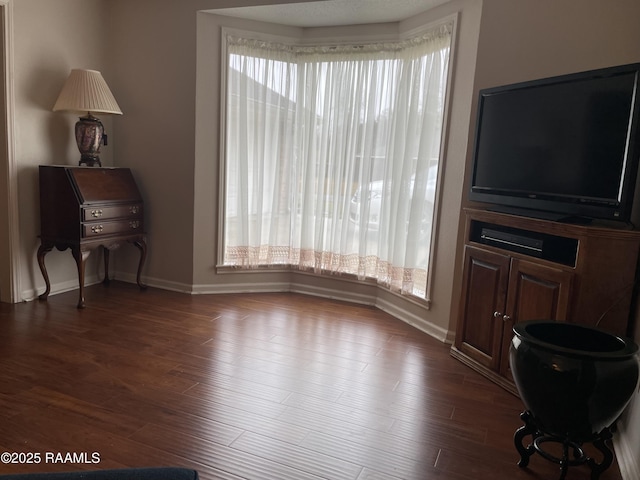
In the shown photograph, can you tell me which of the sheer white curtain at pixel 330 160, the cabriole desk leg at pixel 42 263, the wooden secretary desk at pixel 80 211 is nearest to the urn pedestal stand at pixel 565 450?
the sheer white curtain at pixel 330 160

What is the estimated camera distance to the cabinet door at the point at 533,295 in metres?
2.37

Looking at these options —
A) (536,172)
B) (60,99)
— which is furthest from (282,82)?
(536,172)

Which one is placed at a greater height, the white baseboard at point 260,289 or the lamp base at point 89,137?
the lamp base at point 89,137

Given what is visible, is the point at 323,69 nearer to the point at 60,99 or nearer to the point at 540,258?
the point at 60,99

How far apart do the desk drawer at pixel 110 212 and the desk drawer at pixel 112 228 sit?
4 centimetres

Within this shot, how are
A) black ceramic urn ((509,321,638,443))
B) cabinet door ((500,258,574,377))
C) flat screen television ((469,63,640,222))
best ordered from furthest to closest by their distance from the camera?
cabinet door ((500,258,574,377)) → flat screen television ((469,63,640,222)) → black ceramic urn ((509,321,638,443))

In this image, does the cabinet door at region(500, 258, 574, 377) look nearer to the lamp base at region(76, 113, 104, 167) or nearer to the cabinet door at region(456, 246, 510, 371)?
the cabinet door at region(456, 246, 510, 371)

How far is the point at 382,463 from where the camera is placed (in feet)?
6.67

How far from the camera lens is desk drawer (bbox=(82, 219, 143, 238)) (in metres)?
3.75

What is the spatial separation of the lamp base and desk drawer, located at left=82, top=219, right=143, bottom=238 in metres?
0.54

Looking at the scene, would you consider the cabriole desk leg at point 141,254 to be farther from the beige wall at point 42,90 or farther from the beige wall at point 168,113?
the beige wall at point 42,90

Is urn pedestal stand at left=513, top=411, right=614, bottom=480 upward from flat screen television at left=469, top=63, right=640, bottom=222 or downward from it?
downward

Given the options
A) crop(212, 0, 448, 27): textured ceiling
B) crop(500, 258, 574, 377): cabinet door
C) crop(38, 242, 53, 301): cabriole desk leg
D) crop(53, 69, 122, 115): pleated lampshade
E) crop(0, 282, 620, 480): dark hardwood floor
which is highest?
crop(212, 0, 448, 27): textured ceiling

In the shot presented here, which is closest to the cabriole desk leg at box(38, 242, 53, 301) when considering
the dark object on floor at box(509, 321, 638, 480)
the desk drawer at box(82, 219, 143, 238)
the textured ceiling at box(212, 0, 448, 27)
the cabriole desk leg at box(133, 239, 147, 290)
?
the desk drawer at box(82, 219, 143, 238)
